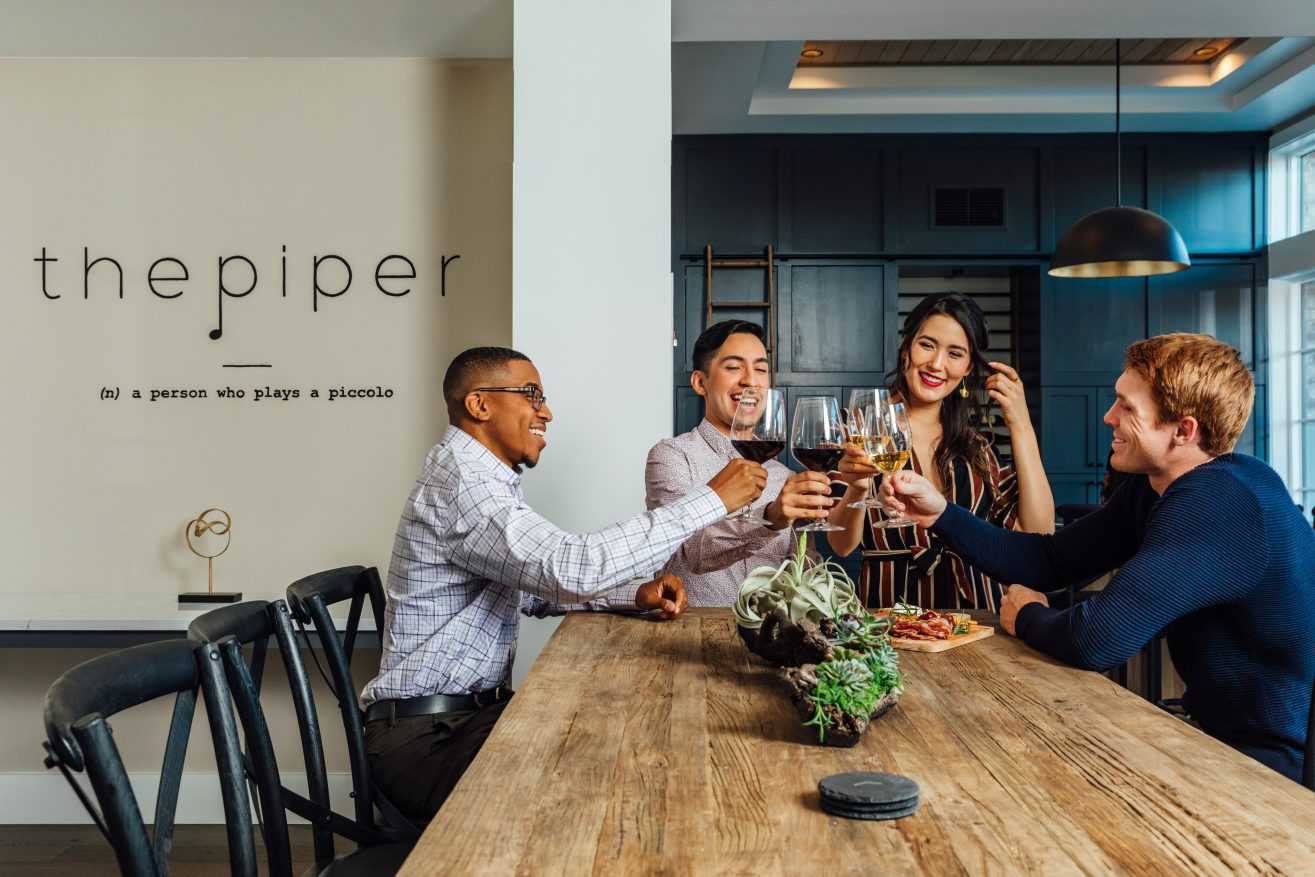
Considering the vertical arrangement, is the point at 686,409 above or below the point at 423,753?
above

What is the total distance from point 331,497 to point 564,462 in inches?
43.1

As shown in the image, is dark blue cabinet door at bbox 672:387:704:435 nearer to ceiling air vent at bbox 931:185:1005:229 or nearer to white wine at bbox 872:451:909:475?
ceiling air vent at bbox 931:185:1005:229

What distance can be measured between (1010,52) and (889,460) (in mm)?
5018

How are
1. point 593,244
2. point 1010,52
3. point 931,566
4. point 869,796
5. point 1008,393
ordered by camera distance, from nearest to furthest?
point 869,796, point 1008,393, point 931,566, point 593,244, point 1010,52

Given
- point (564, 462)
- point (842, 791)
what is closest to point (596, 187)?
point (564, 462)

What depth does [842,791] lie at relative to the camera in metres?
1.00

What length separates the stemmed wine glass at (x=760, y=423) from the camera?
173 centimetres

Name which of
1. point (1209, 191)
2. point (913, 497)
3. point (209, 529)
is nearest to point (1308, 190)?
point (1209, 191)

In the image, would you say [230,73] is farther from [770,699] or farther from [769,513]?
[770,699]

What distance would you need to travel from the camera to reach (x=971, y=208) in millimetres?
6602

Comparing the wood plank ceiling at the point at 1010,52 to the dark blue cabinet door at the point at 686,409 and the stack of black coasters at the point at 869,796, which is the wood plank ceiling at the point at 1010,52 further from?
the stack of black coasters at the point at 869,796

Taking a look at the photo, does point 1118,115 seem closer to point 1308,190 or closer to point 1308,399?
point 1308,190

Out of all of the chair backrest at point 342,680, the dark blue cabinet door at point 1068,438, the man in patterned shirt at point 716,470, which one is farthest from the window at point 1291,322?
the chair backrest at point 342,680

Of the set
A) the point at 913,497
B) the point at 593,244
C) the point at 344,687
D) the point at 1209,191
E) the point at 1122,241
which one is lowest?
the point at 344,687
